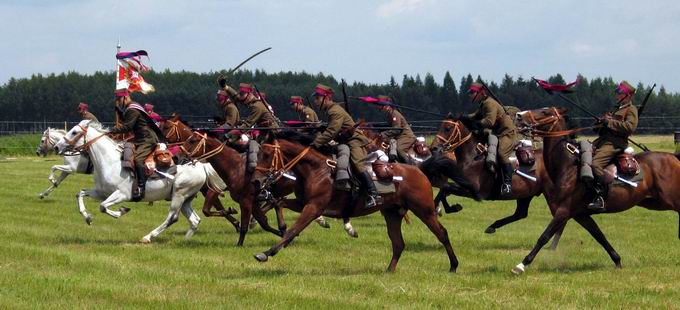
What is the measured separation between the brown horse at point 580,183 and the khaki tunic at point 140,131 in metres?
7.03

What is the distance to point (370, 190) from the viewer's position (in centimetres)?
1535

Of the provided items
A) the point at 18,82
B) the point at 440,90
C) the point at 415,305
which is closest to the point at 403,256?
the point at 415,305

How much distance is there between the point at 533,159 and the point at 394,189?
5.06 meters

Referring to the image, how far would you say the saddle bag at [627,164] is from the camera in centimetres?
1596

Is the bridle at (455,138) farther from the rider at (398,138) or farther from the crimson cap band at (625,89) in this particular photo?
the crimson cap band at (625,89)

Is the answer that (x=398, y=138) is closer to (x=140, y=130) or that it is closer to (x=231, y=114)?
(x=231, y=114)

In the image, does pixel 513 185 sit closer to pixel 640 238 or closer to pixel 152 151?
pixel 640 238

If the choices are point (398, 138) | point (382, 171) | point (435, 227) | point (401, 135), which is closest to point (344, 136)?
point (382, 171)

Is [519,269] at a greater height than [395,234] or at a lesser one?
lesser

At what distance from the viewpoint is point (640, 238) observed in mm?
20688

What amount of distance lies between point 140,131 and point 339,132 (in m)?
5.25

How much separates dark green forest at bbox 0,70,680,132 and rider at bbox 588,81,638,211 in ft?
179

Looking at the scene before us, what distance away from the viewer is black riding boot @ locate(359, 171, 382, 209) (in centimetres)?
1535

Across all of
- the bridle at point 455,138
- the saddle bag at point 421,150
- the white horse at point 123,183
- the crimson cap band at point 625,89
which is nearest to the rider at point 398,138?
the saddle bag at point 421,150
